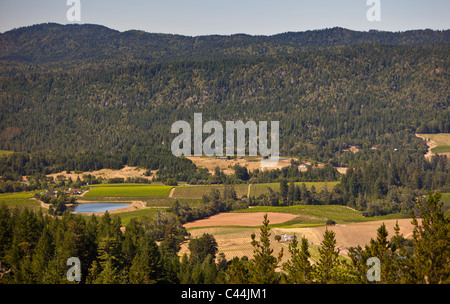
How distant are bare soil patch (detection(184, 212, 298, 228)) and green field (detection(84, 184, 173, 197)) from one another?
108ft

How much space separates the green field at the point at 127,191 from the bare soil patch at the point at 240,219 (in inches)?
1302

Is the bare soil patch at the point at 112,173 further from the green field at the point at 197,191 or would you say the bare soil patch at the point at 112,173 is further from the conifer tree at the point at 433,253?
the conifer tree at the point at 433,253

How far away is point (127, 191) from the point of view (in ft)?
522

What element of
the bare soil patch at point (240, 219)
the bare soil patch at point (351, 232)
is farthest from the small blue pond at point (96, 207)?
the bare soil patch at point (351, 232)

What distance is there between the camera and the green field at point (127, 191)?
155000mm

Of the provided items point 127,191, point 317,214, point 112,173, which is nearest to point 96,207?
point 127,191

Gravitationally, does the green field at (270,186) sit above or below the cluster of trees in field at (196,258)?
below

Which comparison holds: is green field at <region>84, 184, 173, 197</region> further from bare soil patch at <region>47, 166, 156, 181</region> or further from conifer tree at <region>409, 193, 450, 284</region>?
conifer tree at <region>409, 193, 450, 284</region>

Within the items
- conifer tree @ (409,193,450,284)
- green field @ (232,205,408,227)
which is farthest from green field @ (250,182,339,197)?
conifer tree @ (409,193,450,284)

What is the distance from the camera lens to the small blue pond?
13712 cm
